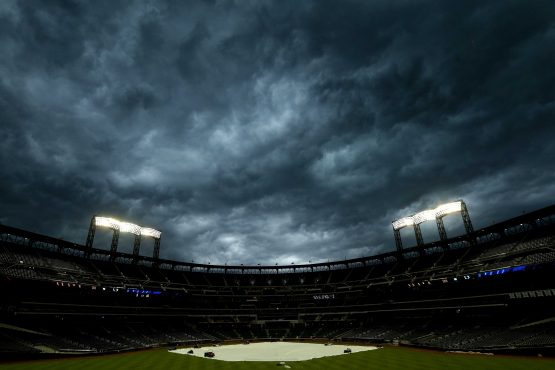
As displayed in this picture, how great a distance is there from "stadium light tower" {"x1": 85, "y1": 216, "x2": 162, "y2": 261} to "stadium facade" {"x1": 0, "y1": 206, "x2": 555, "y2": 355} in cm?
130

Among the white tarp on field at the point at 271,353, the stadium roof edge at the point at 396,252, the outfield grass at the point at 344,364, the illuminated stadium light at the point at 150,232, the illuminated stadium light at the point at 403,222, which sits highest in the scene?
the illuminated stadium light at the point at 150,232

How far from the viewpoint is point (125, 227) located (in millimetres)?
91688

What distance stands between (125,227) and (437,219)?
310ft

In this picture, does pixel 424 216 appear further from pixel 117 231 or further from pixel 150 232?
pixel 117 231

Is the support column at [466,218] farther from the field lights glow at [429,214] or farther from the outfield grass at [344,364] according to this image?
the outfield grass at [344,364]

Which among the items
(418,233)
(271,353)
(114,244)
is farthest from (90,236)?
(418,233)

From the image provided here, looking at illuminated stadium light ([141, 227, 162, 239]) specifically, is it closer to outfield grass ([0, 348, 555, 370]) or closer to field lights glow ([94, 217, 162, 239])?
field lights glow ([94, 217, 162, 239])

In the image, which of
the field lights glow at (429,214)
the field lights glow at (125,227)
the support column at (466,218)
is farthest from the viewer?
the field lights glow at (125,227)

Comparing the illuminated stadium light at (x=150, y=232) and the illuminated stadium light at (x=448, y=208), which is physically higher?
the illuminated stadium light at (x=150, y=232)

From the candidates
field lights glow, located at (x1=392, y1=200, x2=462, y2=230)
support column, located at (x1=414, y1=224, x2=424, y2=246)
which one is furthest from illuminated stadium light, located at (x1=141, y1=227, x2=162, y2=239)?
support column, located at (x1=414, y1=224, x2=424, y2=246)

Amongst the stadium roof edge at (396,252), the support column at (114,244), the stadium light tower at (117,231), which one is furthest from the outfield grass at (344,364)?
the support column at (114,244)

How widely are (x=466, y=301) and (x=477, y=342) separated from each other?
16.4 metres

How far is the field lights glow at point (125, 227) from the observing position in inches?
3383

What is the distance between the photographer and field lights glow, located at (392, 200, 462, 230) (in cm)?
8229
